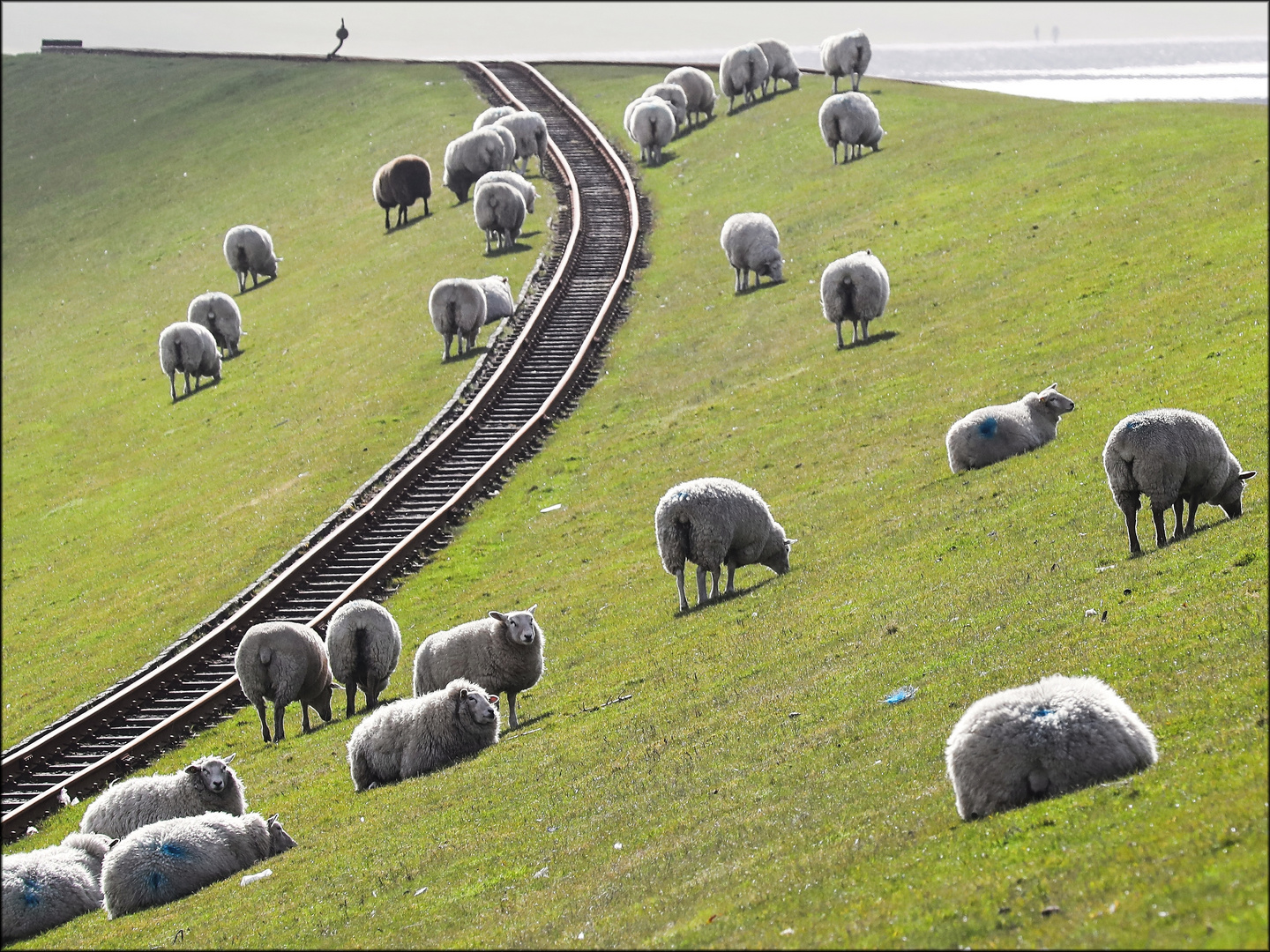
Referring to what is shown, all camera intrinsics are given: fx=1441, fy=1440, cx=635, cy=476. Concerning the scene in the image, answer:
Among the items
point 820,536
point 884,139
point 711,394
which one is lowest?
point 820,536

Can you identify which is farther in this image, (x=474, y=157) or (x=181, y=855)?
(x=474, y=157)

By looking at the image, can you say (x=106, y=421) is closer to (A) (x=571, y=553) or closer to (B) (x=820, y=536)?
(A) (x=571, y=553)

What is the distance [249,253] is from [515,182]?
1299 centimetres

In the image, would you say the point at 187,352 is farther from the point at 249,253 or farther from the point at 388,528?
the point at 388,528

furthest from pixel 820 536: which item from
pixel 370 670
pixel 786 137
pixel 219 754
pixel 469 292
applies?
pixel 786 137

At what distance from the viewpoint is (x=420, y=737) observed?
18188mm

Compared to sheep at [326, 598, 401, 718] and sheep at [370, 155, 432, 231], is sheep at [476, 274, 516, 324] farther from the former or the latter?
sheep at [326, 598, 401, 718]

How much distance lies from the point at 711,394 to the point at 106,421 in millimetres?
22859

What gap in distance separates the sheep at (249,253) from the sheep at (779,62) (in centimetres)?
2694

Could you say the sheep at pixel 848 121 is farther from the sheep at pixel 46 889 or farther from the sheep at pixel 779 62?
the sheep at pixel 46 889

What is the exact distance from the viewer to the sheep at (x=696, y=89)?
237ft

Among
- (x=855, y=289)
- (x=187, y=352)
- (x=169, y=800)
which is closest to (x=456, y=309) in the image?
(x=187, y=352)

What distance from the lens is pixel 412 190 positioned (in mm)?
64312

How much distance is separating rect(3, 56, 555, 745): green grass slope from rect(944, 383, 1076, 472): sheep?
15176mm
